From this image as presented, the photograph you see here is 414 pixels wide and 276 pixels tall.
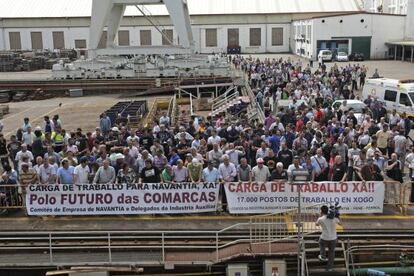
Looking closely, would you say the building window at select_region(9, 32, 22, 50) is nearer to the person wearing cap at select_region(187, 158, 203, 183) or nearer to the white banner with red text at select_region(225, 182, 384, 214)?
the person wearing cap at select_region(187, 158, 203, 183)

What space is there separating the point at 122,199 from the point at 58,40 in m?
75.3

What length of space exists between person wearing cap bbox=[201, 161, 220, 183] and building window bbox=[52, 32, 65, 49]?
74.8m

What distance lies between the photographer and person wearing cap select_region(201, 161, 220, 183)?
12.0 m

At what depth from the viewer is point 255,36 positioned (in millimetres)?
79375

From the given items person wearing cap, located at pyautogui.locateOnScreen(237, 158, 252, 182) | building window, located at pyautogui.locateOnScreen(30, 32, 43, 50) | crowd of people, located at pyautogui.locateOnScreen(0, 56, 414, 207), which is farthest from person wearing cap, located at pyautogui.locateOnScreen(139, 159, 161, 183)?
building window, located at pyautogui.locateOnScreen(30, 32, 43, 50)

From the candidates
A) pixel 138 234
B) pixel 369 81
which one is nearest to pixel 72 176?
pixel 138 234

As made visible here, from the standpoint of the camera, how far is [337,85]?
32.0 m

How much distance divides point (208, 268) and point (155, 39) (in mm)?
72276

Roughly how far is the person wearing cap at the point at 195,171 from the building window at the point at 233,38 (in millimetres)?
68823

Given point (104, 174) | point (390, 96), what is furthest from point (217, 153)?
point (390, 96)

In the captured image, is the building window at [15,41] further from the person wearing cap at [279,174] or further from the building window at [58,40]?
the person wearing cap at [279,174]

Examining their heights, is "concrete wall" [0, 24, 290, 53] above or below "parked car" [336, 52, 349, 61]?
above

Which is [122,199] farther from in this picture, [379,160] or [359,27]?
[359,27]

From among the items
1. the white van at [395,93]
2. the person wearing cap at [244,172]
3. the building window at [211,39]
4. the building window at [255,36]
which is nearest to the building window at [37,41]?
the building window at [211,39]
